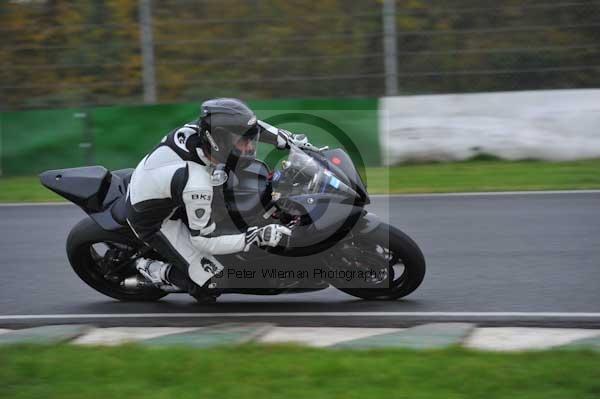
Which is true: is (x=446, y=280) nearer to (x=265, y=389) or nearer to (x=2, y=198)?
(x=265, y=389)

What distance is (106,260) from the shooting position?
6676 mm

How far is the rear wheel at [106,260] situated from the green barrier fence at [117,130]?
5476 millimetres

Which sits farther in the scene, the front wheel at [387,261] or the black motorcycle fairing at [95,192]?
the black motorcycle fairing at [95,192]

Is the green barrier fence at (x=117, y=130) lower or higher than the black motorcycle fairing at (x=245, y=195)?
higher

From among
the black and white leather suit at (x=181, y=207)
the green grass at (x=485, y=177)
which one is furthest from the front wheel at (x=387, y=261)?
the green grass at (x=485, y=177)

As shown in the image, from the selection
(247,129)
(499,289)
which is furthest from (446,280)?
(247,129)

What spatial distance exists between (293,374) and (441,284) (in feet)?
8.20

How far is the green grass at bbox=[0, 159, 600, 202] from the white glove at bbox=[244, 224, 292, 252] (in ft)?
17.1

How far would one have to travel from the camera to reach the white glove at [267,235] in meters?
5.91

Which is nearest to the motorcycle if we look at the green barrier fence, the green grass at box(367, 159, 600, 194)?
the green grass at box(367, 159, 600, 194)

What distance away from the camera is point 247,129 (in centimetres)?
591

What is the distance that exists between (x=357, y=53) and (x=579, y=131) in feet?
10.8

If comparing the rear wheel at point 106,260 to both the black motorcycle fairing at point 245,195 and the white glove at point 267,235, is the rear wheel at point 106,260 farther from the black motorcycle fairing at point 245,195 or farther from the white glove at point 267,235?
the white glove at point 267,235

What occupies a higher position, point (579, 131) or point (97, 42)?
point (97, 42)
